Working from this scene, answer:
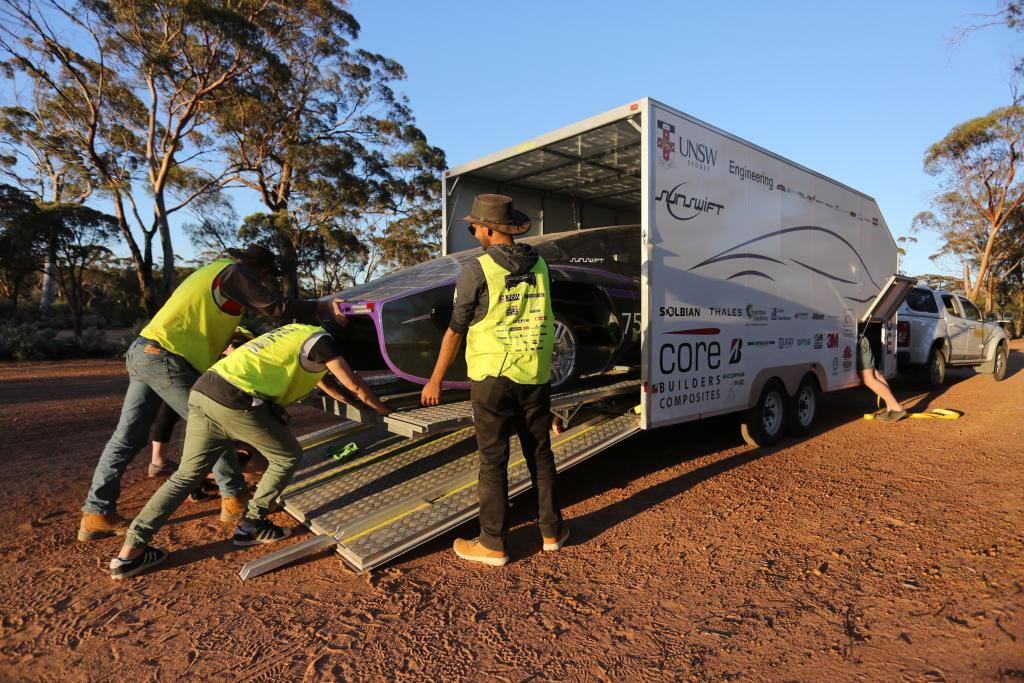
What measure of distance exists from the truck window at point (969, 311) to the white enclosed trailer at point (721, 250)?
12.0 ft

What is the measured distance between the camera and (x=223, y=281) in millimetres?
3363

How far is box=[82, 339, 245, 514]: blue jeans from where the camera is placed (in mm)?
3373

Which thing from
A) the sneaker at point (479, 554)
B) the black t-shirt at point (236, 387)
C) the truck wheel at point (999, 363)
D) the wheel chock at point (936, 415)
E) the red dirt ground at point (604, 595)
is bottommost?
the red dirt ground at point (604, 595)

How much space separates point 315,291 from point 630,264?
107 ft

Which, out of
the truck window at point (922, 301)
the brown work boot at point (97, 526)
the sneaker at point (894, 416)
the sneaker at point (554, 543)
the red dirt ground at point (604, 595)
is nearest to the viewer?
the red dirt ground at point (604, 595)

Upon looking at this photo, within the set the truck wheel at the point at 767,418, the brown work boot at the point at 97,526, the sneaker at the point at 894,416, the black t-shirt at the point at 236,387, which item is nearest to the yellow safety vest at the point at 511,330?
the black t-shirt at the point at 236,387

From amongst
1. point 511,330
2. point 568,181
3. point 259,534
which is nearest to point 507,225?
point 511,330

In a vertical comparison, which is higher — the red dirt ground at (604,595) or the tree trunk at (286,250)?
the tree trunk at (286,250)

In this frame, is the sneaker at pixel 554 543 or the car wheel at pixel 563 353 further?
the car wheel at pixel 563 353

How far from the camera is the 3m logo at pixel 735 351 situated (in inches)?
194

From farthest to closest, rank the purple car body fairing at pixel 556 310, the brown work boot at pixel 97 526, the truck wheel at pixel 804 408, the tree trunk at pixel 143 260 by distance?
the tree trunk at pixel 143 260
the truck wheel at pixel 804 408
the purple car body fairing at pixel 556 310
the brown work boot at pixel 97 526

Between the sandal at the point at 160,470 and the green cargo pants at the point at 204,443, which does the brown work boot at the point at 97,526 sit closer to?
the green cargo pants at the point at 204,443

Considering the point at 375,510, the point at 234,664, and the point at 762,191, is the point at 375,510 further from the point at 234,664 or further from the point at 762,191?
the point at 762,191

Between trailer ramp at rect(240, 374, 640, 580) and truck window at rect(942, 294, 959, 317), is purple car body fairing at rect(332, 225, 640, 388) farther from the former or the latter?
truck window at rect(942, 294, 959, 317)
